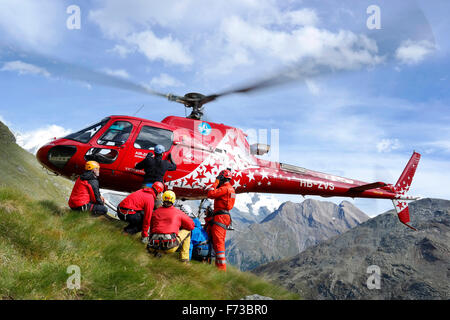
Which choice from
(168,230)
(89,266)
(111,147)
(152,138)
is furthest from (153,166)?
(89,266)

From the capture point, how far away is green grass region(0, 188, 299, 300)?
16.8 ft

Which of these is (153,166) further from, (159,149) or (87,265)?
(87,265)

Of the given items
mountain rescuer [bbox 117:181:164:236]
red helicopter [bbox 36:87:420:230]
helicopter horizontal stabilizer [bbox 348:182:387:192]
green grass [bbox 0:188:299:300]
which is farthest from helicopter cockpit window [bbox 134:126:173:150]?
helicopter horizontal stabilizer [bbox 348:182:387:192]

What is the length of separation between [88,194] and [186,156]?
3.86 m

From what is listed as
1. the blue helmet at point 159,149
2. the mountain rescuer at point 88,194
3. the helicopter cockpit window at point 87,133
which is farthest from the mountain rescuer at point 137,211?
the helicopter cockpit window at point 87,133

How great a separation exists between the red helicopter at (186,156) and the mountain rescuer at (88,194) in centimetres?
150

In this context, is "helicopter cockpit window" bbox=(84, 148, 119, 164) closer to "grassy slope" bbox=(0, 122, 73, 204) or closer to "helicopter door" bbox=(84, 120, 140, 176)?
"helicopter door" bbox=(84, 120, 140, 176)

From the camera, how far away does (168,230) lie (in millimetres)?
7895

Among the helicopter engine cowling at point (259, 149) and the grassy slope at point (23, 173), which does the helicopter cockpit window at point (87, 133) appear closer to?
the helicopter engine cowling at point (259, 149)

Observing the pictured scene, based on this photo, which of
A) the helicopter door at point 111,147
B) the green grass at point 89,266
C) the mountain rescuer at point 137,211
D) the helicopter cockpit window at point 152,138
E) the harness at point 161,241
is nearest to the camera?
the green grass at point 89,266

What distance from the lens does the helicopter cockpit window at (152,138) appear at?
436 inches

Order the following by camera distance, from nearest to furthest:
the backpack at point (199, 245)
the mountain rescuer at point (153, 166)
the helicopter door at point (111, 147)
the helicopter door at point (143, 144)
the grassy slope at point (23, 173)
Result: the backpack at point (199, 245)
the mountain rescuer at point (153, 166)
the helicopter door at point (111, 147)
the helicopter door at point (143, 144)
the grassy slope at point (23, 173)

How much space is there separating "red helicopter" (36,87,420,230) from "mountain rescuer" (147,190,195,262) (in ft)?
10.9
